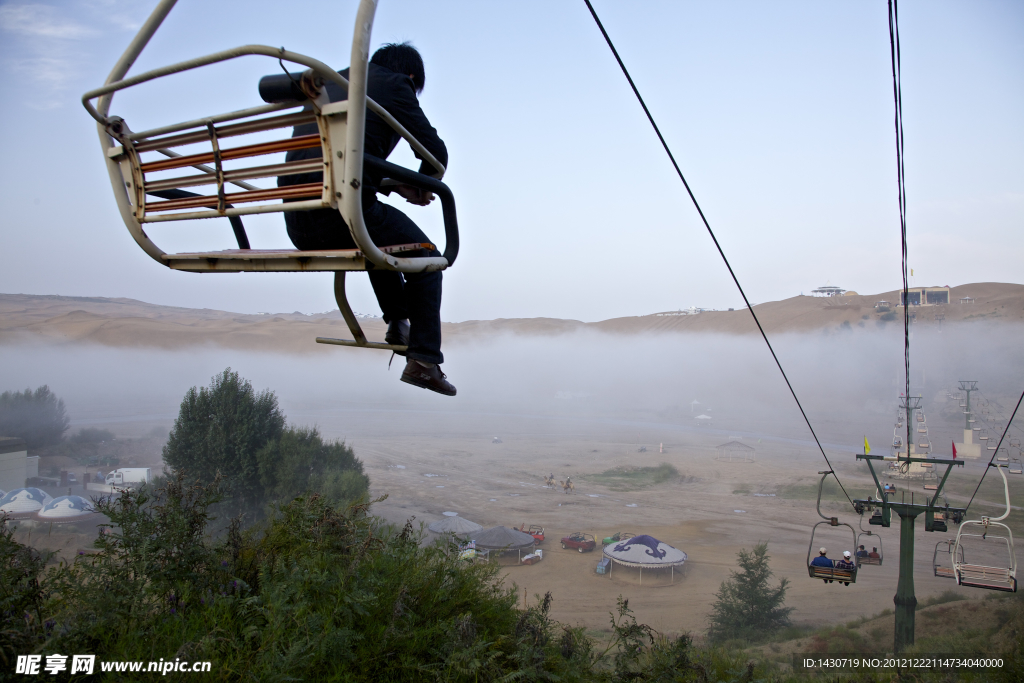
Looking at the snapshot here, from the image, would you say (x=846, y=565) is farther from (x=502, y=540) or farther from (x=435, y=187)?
(x=502, y=540)

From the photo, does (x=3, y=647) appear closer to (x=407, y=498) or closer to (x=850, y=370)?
(x=407, y=498)

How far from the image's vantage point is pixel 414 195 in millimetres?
2121

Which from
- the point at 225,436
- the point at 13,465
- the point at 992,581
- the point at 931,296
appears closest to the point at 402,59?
the point at 992,581

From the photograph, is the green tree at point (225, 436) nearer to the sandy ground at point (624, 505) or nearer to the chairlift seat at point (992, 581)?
→ the sandy ground at point (624, 505)

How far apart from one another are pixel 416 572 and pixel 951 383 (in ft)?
310

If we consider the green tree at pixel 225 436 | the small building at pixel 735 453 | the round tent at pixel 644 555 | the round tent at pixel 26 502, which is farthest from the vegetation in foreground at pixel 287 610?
the small building at pixel 735 453

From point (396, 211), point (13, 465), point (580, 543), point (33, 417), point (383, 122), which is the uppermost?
point (383, 122)

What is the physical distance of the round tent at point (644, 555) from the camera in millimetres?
25047

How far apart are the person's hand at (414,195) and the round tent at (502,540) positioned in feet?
77.9

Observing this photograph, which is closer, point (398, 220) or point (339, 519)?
point (398, 220)

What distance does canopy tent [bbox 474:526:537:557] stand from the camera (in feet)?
80.1

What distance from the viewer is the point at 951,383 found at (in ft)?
247

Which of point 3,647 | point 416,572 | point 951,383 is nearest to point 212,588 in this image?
point 3,647

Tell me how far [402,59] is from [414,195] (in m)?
0.51
